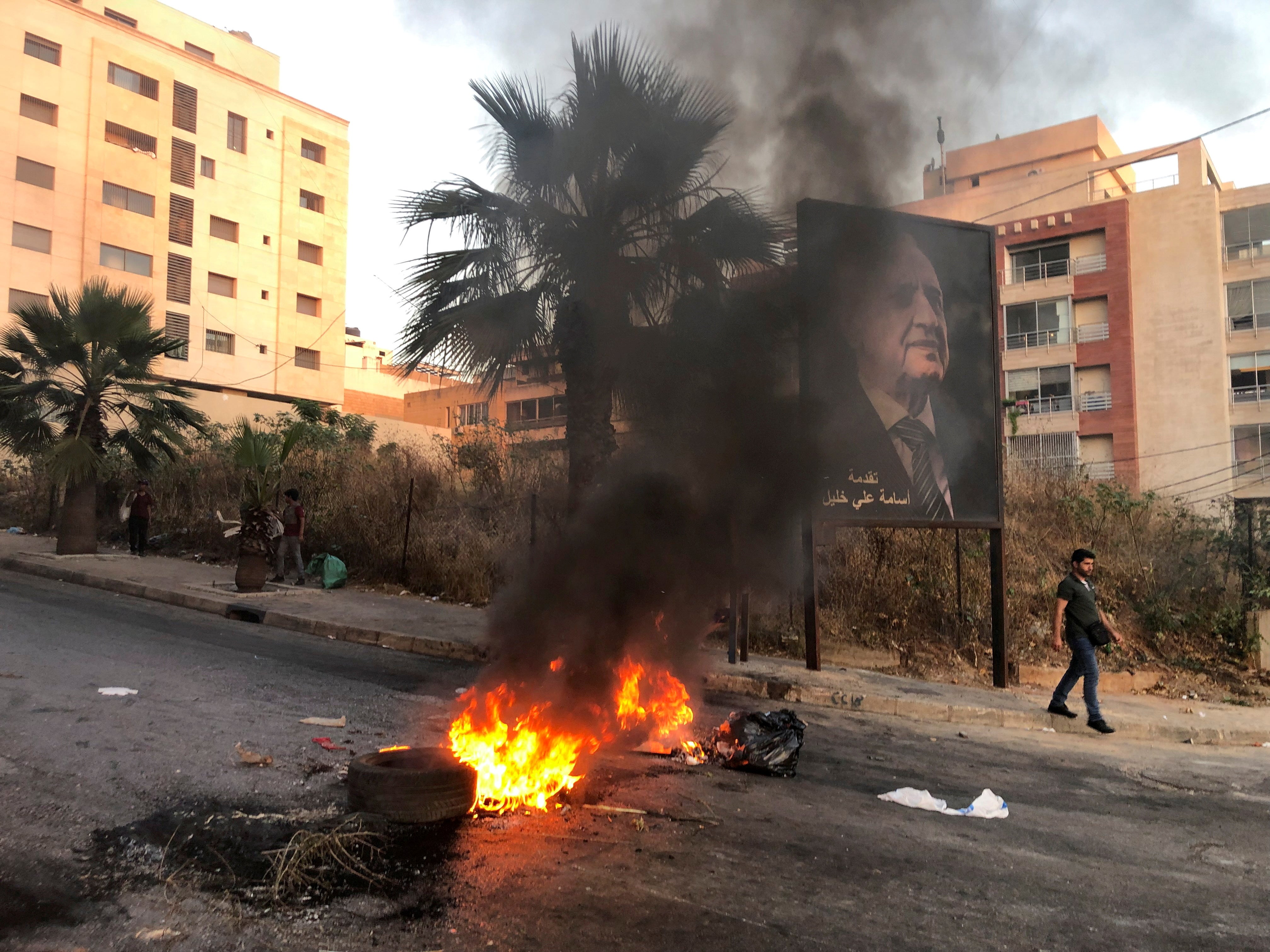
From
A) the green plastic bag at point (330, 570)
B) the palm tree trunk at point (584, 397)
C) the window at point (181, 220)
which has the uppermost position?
the window at point (181, 220)

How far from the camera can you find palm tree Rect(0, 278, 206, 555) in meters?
13.8

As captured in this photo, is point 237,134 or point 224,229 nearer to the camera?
point 224,229

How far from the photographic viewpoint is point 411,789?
11.5 ft

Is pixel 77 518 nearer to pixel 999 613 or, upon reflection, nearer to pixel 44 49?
pixel 999 613

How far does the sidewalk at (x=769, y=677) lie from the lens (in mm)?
7141

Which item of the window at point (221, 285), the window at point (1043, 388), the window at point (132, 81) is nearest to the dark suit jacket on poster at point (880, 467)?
the window at point (1043, 388)

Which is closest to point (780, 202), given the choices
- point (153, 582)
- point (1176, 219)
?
point (153, 582)

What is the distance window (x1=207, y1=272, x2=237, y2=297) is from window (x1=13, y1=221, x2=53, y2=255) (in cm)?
603

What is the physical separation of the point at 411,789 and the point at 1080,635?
6020 mm

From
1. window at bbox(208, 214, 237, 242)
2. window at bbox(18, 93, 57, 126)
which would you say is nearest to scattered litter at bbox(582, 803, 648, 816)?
window at bbox(18, 93, 57, 126)

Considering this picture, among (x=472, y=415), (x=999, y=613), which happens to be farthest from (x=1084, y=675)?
(x=472, y=415)

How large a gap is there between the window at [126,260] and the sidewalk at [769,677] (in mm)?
25018

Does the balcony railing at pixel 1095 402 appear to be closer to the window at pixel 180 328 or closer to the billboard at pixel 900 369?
the billboard at pixel 900 369

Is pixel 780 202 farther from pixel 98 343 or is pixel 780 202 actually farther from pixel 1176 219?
pixel 1176 219
